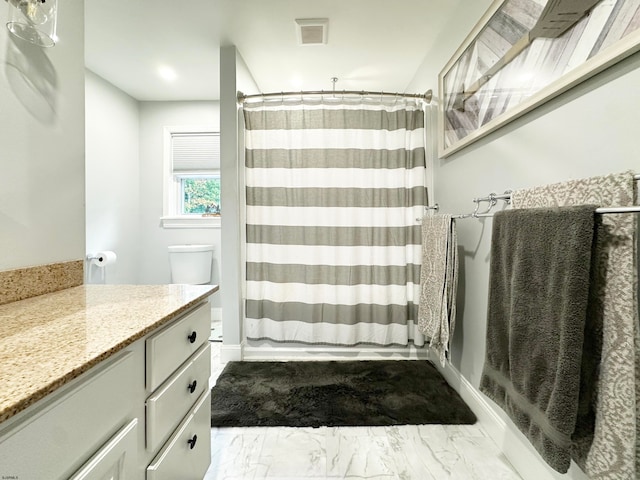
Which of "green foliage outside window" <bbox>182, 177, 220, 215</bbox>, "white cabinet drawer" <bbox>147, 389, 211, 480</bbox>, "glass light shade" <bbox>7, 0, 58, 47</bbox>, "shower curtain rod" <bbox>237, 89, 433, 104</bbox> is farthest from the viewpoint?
"green foliage outside window" <bbox>182, 177, 220, 215</bbox>

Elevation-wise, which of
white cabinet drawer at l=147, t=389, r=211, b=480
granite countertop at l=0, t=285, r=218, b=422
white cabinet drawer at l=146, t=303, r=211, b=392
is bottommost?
white cabinet drawer at l=147, t=389, r=211, b=480

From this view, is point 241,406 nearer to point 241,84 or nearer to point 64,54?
point 64,54

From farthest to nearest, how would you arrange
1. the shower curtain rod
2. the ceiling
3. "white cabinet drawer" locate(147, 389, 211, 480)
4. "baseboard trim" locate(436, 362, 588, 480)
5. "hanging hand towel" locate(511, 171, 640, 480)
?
the shower curtain rod < the ceiling < "baseboard trim" locate(436, 362, 588, 480) < "white cabinet drawer" locate(147, 389, 211, 480) < "hanging hand towel" locate(511, 171, 640, 480)

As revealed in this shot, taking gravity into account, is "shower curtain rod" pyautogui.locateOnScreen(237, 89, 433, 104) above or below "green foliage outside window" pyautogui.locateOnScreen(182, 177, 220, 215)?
above

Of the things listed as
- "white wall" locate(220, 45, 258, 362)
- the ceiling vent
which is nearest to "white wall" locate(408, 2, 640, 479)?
the ceiling vent

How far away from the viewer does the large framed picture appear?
2.53 feet

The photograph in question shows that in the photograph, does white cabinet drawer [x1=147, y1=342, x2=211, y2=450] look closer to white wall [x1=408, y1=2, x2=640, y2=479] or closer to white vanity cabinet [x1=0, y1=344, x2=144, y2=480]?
white vanity cabinet [x1=0, y1=344, x2=144, y2=480]

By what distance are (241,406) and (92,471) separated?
1206 mm

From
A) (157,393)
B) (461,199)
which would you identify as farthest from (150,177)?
(461,199)

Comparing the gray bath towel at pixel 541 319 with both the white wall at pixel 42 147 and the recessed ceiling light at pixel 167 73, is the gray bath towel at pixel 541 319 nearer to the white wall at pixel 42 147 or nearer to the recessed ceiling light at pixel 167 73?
the white wall at pixel 42 147

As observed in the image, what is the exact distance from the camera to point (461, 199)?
166 cm

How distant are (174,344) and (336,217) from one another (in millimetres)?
1498

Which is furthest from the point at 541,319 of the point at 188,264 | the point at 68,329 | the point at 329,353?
the point at 188,264

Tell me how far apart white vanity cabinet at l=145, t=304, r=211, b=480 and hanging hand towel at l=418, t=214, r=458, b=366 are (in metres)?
1.26
